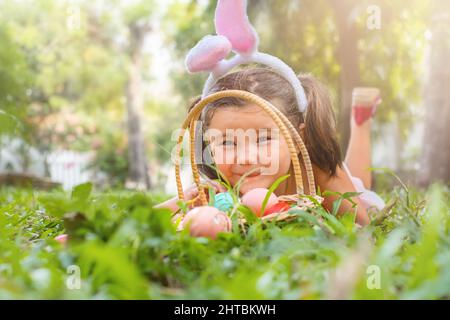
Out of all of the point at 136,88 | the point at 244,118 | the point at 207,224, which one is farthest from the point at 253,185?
the point at 136,88

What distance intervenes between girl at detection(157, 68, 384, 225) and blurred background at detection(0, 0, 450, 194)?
24cm

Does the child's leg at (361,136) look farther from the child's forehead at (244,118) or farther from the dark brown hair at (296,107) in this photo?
the child's forehead at (244,118)

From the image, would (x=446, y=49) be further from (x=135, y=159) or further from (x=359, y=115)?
(x=135, y=159)

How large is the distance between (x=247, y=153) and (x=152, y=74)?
17796 mm

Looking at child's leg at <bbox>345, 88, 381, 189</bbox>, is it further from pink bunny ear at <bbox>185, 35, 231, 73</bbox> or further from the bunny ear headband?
pink bunny ear at <bbox>185, 35, 231, 73</bbox>

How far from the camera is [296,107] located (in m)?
1.87

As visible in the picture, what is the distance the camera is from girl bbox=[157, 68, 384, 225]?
168 cm

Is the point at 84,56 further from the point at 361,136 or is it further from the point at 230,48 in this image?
the point at 230,48

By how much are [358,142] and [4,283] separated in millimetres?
2519

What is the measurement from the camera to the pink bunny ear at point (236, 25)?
172 cm

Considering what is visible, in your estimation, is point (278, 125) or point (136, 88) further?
point (136, 88)

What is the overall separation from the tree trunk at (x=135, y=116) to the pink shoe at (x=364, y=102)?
26.9ft

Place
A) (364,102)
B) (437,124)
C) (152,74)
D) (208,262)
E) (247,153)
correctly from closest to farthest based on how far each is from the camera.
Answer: (208,262) → (247,153) → (364,102) → (437,124) → (152,74)

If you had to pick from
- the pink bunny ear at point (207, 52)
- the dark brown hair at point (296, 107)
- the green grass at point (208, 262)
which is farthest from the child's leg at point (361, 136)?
the green grass at point (208, 262)
